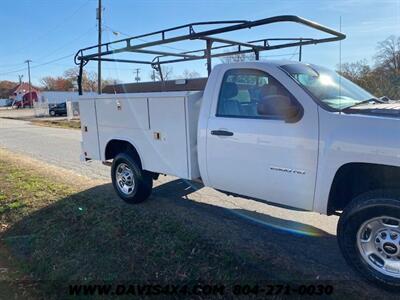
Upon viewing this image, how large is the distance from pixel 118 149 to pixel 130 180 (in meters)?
0.61

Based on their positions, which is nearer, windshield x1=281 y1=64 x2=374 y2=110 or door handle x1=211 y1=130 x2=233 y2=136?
windshield x1=281 y1=64 x2=374 y2=110

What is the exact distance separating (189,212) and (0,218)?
2867 millimetres

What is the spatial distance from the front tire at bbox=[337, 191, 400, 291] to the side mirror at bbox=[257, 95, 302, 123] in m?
0.96

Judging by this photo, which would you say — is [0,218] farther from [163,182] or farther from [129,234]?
[163,182]

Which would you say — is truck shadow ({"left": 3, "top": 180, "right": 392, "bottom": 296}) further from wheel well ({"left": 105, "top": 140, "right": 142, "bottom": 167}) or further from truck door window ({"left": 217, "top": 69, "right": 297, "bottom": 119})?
truck door window ({"left": 217, "top": 69, "right": 297, "bottom": 119})

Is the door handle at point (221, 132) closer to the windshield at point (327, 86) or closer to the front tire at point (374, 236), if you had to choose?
the windshield at point (327, 86)

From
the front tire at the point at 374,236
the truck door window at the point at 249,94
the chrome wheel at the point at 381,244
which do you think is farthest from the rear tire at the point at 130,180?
the chrome wheel at the point at 381,244

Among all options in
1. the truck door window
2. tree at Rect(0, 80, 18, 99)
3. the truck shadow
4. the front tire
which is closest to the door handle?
the truck door window

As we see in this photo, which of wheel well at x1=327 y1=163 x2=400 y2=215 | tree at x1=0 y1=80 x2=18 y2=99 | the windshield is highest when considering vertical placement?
tree at x1=0 y1=80 x2=18 y2=99

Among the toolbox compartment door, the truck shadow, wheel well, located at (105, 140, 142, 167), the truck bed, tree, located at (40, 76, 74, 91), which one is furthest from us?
tree, located at (40, 76, 74, 91)

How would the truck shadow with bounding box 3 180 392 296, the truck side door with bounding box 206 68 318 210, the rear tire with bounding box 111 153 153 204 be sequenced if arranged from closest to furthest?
1. the truck side door with bounding box 206 68 318 210
2. the truck shadow with bounding box 3 180 392 296
3. the rear tire with bounding box 111 153 153 204

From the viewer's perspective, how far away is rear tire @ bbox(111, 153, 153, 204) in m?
5.50

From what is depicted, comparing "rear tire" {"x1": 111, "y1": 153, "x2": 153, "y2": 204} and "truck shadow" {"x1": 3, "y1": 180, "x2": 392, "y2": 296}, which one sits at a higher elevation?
"rear tire" {"x1": 111, "y1": 153, "x2": 153, "y2": 204}

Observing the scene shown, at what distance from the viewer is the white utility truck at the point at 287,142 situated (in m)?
3.21
